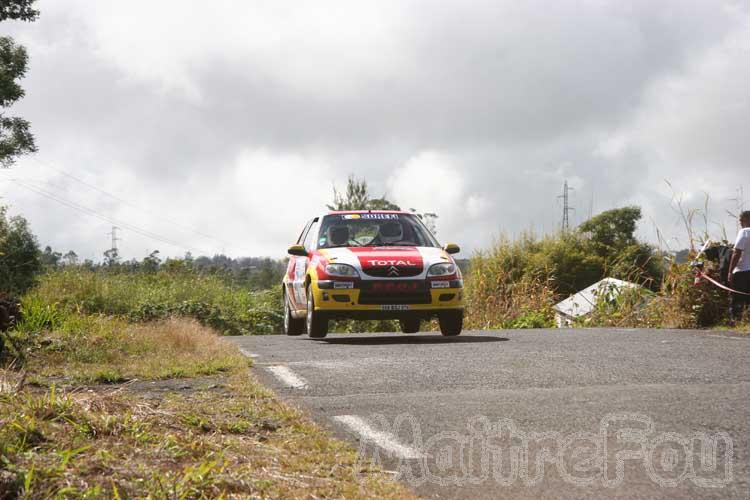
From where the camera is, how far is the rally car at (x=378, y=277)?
1123 centimetres

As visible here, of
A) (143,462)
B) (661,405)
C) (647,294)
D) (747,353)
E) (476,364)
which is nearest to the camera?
(143,462)

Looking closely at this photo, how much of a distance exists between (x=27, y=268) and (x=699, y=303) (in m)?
32.0

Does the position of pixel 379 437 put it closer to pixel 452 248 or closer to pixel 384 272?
pixel 384 272

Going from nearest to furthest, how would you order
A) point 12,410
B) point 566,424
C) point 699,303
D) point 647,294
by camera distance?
1. point 12,410
2. point 566,424
3. point 699,303
4. point 647,294

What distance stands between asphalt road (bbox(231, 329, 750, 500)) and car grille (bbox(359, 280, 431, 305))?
2.00 meters

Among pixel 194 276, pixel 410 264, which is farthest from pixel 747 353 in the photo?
pixel 194 276

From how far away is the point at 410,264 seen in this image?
11.3 metres

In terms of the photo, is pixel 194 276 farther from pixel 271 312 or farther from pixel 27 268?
pixel 27 268

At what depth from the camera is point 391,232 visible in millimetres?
12438

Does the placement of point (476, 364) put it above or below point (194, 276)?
below

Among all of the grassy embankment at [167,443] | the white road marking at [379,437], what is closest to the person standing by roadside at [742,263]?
the grassy embankment at [167,443]

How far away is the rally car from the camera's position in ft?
36.8

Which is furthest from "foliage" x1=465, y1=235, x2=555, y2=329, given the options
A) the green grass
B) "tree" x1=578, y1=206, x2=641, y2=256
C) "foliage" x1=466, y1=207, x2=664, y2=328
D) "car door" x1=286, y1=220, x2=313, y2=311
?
"tree" x1=578, y1=206, x2=641, y2=256

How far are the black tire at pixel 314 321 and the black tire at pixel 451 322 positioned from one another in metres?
1.59
